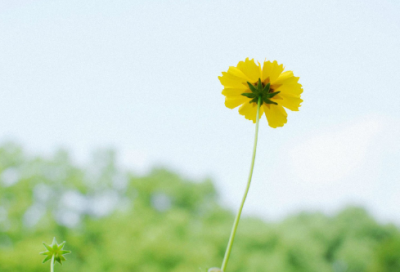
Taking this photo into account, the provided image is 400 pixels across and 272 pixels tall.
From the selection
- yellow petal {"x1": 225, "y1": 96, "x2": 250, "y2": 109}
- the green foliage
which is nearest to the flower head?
yellow petal {"x1": 225, "y1": 96, "x2": 250, "y2": 109}

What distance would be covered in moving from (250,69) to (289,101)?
0.06 meters

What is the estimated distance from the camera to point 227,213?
409 inches

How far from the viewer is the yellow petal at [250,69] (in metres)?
0.49

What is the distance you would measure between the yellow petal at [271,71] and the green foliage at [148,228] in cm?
625

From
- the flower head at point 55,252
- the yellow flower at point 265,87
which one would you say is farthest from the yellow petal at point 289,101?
the flower head at point 55,252

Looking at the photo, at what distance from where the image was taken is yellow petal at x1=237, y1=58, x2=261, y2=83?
49cm

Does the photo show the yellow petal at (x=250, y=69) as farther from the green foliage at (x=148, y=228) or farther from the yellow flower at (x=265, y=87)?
the green foliage at (x=148, y=228)

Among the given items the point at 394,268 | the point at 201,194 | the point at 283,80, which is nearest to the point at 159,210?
the point at 201,194

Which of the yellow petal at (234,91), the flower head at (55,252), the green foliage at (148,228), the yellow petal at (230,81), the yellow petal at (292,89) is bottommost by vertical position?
the flower head at (55,252)

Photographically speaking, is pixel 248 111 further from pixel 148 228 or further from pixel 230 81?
pixel 148 228

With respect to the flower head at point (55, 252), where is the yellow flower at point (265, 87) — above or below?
above

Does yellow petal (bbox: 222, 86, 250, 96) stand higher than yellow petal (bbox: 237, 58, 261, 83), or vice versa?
yellow petal (bbox: 237, 58, 261, 83)

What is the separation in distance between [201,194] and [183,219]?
1.90m

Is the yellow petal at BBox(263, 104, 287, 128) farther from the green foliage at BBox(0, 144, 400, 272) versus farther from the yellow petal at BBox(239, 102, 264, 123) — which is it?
the green foliage at BBox(0, 144, 400, 272)
